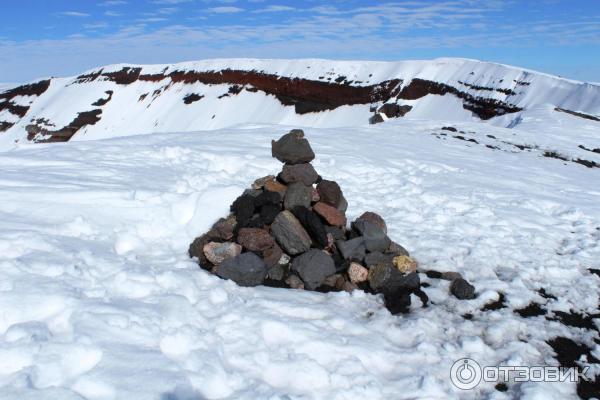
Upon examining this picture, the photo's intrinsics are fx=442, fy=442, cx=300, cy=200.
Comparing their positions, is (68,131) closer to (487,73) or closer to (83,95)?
(83,95)

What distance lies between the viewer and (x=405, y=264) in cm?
528

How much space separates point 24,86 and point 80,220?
9028 centimetres

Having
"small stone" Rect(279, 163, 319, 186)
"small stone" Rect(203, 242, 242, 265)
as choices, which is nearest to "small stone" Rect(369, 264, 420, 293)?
"small stone" Rect(203, 242, 242, 265)

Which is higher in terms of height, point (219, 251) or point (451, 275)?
point (219, 251)

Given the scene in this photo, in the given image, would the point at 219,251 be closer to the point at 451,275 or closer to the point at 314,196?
the point at 314,196

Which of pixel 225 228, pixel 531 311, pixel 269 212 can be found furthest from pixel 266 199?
pixel 531 311

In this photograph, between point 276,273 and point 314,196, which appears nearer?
point 276,273

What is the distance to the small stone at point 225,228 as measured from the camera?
17.4ft

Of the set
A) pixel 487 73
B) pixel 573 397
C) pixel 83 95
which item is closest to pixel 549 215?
pixel 573 397

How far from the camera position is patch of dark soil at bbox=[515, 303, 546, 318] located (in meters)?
4.59

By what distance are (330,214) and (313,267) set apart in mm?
1007

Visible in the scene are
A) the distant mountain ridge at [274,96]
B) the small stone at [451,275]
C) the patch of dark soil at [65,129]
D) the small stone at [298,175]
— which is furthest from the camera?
the patch of dark soil at [65,129]

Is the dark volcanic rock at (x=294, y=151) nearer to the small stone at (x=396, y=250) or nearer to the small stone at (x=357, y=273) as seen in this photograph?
the small stone at (x=396, y=250)

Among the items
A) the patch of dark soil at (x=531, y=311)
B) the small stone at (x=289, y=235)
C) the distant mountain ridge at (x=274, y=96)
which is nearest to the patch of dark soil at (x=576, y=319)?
the patch of dark soil at (x=531, y=311)
